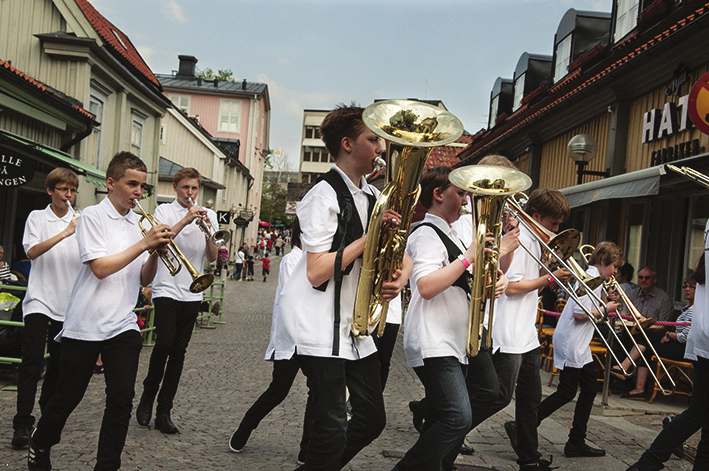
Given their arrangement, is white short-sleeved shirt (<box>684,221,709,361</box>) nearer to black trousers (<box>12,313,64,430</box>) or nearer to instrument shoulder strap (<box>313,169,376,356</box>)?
instrument shoulder strap (<box>313,169,376,356</box>)

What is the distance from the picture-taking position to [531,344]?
455cm

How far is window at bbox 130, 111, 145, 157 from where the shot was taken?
19.3 metres

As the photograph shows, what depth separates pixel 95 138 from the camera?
1673 cm

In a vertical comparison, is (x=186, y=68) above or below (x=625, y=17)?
above

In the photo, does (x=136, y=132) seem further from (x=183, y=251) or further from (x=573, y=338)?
(x=573, y=338)

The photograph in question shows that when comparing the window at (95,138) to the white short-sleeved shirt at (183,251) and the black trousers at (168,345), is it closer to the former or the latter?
the white short-sleeved shirt at (183,251)

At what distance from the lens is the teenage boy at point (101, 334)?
12.3 feet

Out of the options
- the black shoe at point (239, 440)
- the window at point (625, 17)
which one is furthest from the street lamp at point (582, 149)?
the black shoe at point (239, 440)

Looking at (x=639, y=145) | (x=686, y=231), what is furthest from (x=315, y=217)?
(x=639, y=145)

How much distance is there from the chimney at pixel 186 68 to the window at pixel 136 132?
35.4 metres

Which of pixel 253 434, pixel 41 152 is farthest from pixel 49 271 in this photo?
pixel 41 152

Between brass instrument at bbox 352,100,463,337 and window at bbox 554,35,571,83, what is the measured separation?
13571 millimetres

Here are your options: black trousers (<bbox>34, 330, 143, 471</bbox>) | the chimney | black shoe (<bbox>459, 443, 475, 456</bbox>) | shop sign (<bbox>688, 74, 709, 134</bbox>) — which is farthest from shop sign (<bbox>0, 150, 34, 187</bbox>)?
the chimney

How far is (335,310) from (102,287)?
1.50 metres
